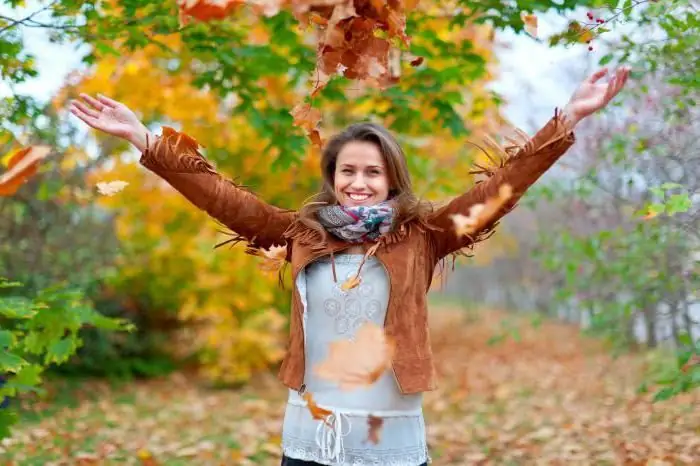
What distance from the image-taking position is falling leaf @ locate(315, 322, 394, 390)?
95.7 inches

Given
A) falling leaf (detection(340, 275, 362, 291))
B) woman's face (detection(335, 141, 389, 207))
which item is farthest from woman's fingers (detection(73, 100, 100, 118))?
falling leaf (detection(340, 275, 362, 291))

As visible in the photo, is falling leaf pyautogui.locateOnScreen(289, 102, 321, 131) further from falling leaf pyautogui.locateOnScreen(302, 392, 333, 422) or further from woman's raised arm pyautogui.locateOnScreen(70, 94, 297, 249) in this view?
falling leaf pyautogui.locateOnScreen(302, 392, 333, 422)

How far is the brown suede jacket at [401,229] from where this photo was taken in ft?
7.87

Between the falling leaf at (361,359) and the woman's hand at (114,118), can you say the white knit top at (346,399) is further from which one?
the woman's hand at (114,118)

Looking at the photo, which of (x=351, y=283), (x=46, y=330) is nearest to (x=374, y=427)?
(x=351, y=283)

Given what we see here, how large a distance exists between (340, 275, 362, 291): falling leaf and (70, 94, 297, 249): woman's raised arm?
397mm

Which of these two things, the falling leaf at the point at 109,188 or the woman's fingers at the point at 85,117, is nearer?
the woman's fingers at the point at 85,117

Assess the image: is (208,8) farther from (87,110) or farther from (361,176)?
(361,176)

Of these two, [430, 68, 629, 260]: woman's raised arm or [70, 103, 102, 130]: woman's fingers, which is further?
[70, 103, 102, 130]: woman's fingers

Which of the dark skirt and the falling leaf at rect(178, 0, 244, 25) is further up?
the falling leaf at rect(178, 0, 244, 25)

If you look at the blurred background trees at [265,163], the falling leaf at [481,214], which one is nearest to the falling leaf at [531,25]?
the blurred background trees at [265,163]

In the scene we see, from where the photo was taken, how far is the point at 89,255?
7953 millimetres

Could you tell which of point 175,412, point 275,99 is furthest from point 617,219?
point 175,412

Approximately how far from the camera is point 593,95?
2377 mm
